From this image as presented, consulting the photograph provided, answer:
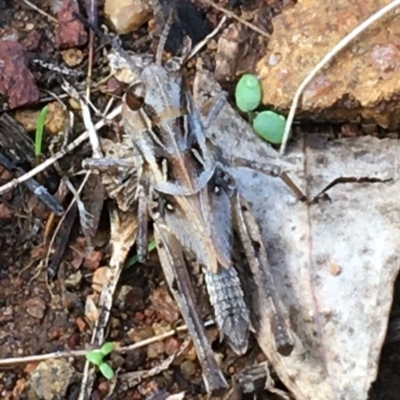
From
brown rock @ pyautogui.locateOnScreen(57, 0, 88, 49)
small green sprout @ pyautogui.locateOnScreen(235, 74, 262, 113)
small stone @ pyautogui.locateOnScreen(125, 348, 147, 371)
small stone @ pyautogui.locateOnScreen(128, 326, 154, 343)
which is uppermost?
brown rock @ pyautogui.locateOnScreen(57, 0, 88, 49)

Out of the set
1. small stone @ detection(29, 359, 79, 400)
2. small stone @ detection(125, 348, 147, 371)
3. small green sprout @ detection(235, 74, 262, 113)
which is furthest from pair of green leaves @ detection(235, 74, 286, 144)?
small stone @ detection(29, 359, 79, 400)

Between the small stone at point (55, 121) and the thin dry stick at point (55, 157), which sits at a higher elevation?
the small stone at point (55, 121)

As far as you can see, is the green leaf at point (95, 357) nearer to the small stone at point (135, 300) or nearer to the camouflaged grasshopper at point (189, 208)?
the small stone at point (135, 300)

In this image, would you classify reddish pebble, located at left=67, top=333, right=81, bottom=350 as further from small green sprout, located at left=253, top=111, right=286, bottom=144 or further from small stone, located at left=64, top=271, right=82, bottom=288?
small green sprout, located at left=253, top=111, right=286, bottom=144

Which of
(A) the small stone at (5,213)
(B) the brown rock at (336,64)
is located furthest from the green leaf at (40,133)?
(B) the brown rock at (336,64)

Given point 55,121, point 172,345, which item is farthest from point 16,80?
point 172,345

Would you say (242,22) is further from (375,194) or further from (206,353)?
(206,353)

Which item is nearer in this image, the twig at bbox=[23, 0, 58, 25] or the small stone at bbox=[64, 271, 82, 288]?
the small stone at bbox=[64, 271, 82, 288]
